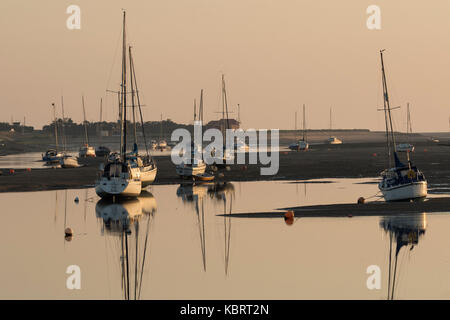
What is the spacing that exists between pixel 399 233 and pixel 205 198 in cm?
2591

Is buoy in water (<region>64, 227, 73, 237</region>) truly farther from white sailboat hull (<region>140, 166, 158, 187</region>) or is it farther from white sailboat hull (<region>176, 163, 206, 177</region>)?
white sailboat hull (<region>176, 163, 206, 177</region>)

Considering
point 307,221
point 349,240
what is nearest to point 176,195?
point 307,221

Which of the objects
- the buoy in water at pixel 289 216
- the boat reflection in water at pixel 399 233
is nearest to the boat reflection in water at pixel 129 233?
the buoy in water at pixel 289 216

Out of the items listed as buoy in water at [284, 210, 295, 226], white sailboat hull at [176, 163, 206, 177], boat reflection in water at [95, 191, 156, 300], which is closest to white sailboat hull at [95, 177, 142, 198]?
boat reflection in water at [95, 191, 156, 300]

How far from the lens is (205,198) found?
64312mm

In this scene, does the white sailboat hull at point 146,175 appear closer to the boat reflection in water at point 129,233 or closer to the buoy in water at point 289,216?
the boat reflection in water at point 129,233

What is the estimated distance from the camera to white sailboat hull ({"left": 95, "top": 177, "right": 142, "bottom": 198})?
197 ft

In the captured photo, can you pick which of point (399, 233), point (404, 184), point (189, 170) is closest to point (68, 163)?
point (189, 170)

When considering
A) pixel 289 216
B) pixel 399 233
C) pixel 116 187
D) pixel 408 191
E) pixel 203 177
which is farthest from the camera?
pixel 203 177

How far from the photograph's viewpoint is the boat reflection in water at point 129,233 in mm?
31406

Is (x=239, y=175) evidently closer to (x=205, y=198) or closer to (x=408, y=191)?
(x=205, y=198)

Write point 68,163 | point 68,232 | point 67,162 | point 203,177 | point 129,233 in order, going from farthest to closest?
point 68,163 < point 67,162 < point 203,177 < point 129,233 < point 68,232
